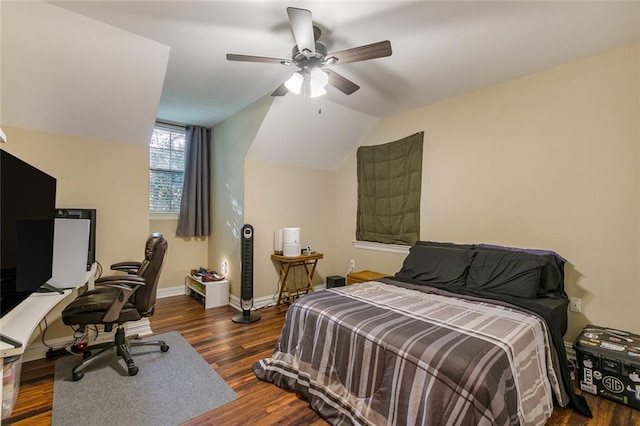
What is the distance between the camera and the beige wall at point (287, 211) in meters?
3.82

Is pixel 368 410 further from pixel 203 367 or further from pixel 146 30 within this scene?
pixel 146 30

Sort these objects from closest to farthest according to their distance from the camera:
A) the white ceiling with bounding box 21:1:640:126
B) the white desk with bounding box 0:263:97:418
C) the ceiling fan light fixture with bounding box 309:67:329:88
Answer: the white desk with bounding box 0:263:97:418
the white ceiling with bounding box 21:1:640:126
the ceiling fan light fixture with bounding box 309:67:329:88

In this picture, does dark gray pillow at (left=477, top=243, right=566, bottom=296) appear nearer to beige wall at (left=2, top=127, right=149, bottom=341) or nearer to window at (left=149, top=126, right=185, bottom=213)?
beige wall at (left=2, top=127, right=149, bottom=341)

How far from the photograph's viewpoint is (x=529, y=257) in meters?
2.39

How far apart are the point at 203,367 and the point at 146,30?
2.66m

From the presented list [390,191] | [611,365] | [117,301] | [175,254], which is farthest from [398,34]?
[175,254]

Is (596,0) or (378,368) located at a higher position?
(596,0)

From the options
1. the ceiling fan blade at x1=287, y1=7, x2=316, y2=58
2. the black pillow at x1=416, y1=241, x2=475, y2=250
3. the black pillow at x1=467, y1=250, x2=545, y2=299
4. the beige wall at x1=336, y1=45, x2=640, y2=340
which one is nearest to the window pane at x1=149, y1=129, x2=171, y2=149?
the ceiling fan blade at x1=287, y1=7, x2=316, y2=58

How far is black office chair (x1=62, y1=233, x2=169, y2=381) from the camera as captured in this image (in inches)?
84.3

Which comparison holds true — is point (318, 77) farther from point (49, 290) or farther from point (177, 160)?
point (177, 160)

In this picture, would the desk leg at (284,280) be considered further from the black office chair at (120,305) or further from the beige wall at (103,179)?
the beige wall at (103,179)

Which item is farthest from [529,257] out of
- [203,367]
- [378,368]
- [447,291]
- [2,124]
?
[2,124]

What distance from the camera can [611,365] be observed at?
1941 millimetres

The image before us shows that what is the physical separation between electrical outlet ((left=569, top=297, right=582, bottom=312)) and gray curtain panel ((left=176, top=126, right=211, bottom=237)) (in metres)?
4.50
